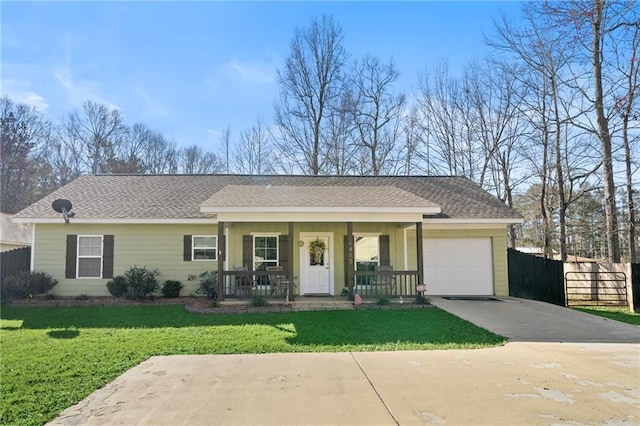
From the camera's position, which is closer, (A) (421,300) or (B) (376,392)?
(B) (376,392)

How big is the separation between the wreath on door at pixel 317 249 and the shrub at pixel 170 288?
4.36m

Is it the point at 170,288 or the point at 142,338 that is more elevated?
the point at 170,288

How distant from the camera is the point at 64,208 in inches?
481

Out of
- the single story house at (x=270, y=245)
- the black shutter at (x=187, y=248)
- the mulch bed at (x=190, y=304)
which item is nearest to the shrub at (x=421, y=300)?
the mulch bed at (x=190, y=304)

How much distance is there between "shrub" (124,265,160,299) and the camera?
1174 cm

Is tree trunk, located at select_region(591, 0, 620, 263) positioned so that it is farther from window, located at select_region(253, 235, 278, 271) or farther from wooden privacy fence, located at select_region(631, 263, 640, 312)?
window, located at select_region(253, 235, 278, 271)

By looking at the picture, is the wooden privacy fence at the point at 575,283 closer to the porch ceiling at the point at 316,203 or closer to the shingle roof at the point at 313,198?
the porch ceiling at the point at 316,203

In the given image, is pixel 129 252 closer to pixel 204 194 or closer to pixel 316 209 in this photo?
pixel 204 194

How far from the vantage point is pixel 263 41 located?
11.8m

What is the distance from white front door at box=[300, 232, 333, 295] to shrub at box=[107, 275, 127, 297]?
5.52 metres

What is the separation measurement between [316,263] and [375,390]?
814 centimetres

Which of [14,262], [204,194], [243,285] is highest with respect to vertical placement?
[204,194]

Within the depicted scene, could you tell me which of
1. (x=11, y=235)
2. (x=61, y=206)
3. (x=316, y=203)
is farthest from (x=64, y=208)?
(x=11, y=235)

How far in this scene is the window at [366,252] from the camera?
505 inches
